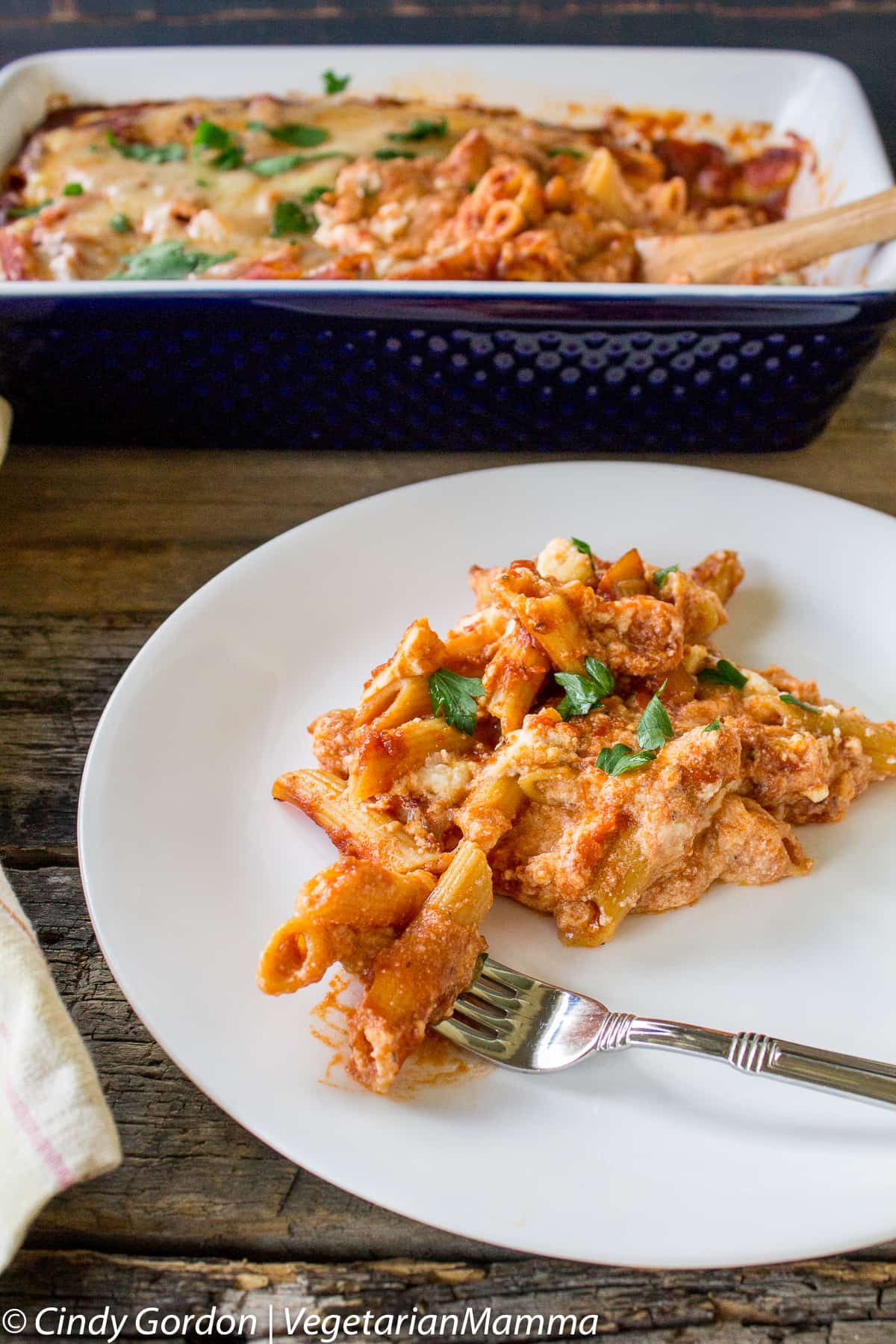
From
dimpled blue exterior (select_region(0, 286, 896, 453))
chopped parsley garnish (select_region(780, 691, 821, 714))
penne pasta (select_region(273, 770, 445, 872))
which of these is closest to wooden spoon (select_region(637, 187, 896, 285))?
dimpled blue exterior (select_region(0, 286, 896, 453))

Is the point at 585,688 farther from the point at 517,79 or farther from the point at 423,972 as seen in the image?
the point at 517,79

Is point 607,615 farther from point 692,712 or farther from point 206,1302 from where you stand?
point 206,1302

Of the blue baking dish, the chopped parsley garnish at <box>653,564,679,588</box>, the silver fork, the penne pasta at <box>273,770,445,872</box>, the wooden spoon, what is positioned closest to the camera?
the silver fork

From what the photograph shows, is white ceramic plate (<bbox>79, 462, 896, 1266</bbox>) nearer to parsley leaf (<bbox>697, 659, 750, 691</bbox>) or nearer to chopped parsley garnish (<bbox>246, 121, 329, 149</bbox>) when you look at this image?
parsley leaf (<bbox>697, 659, 750, 691</bbox>)

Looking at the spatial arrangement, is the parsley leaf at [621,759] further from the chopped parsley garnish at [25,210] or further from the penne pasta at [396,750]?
the chopped parsley garnish at [25,210]

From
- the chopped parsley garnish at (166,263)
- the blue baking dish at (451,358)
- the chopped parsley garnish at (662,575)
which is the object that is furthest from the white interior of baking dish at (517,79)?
the chopped parsley garnish at (662,575)

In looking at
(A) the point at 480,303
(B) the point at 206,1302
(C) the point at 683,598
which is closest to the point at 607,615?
(C) the point at 683,598
